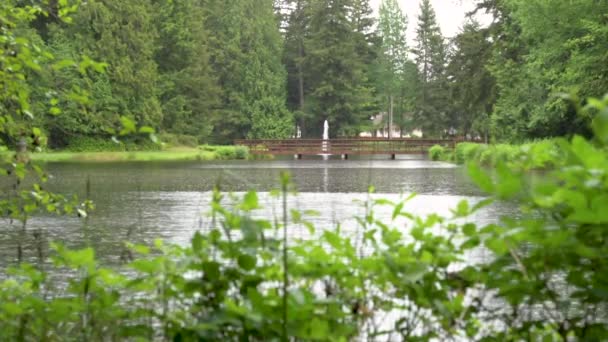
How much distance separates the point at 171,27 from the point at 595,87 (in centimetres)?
4099

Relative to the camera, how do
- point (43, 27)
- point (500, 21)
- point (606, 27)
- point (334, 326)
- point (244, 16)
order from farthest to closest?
1. point (244, 16)
2. point (43, 27)
3. point (500, 21)
4. point (606, 27)
5. point (334, 326)

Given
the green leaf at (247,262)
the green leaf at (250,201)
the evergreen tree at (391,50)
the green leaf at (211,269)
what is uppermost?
the evergreen tree at (391,50)

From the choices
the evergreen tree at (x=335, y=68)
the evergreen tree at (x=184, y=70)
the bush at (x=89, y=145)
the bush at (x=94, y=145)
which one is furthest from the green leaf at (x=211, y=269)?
the evergreen tree at (x=335, y=68)

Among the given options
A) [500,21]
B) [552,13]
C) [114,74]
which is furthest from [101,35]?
[552,13]

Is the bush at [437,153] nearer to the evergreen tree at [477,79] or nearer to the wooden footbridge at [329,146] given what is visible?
the evergreen tree at [477,79]

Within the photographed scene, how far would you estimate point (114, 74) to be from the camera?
5516cm

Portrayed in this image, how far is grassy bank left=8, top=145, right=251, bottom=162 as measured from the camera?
4934 cm

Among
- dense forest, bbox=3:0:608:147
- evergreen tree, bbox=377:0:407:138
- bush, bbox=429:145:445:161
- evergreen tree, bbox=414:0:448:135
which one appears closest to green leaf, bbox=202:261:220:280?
dense forest, bbox=3:0:608:147

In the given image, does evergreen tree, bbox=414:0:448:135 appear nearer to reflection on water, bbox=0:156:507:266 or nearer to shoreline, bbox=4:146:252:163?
shoreline, bbox=4:146:252:163

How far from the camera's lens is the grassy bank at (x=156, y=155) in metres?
49.3

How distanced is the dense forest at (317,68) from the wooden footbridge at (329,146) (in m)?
4.97

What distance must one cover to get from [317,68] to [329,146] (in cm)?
1984

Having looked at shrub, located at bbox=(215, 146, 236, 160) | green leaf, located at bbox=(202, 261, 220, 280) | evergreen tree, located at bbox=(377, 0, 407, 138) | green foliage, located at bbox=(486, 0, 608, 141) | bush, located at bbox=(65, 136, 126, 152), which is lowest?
shrub, located at bbox=(215, 146, 236, 160)

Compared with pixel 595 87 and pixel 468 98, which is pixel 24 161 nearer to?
pixel 595 87
